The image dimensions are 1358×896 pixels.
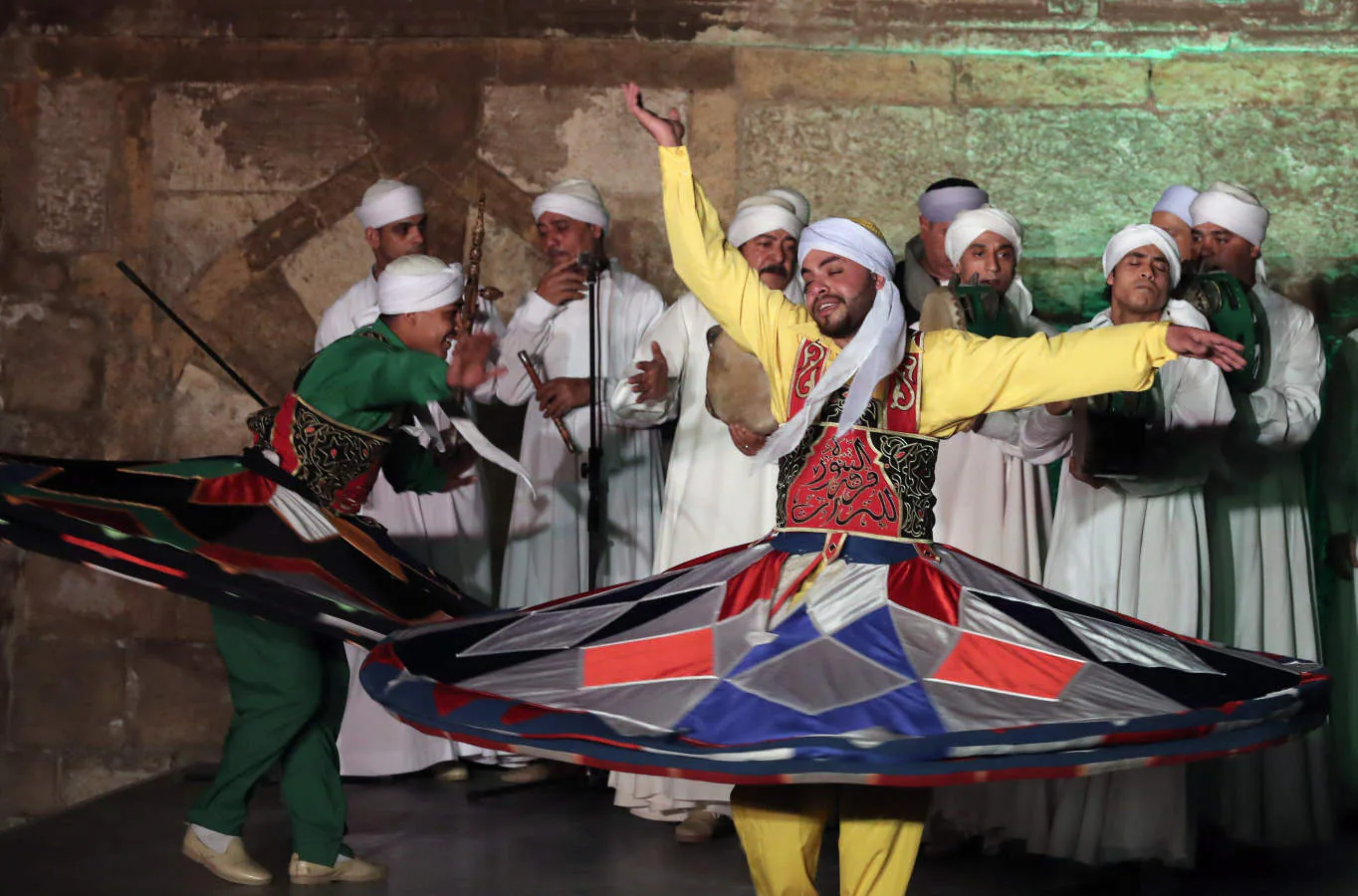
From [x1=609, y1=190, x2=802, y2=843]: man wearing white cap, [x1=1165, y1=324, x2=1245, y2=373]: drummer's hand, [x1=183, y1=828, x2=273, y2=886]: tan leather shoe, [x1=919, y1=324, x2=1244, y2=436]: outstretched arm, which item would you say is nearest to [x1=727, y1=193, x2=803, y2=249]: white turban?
[x1=609, y1=190, x2=802, y2=843]: man wearing white cap

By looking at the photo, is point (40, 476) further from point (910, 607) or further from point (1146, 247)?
point (1146, 247)

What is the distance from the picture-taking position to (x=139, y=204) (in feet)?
28.0

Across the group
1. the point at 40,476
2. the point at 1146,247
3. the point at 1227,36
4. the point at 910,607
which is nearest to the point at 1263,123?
the point at 1227,36

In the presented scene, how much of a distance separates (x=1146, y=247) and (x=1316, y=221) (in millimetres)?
2895

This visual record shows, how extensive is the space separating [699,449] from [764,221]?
870 mm

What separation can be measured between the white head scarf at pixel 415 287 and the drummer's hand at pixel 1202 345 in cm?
240

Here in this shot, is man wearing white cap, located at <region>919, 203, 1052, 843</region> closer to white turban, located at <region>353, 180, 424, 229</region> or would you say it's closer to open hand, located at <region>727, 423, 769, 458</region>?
open hand, located at <region>727, 423, 769, 458</region>

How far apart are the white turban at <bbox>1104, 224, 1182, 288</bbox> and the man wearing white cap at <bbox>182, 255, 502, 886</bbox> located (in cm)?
227

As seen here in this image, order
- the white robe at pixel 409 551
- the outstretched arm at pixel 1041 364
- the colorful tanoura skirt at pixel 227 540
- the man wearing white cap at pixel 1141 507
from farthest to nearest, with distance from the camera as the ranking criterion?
the white robe at pixel 409 551
the man wearing white cap at pixel 1141 507
the colorful tanoura skirt at pixel 227 540
the outstretched arm at pixel 1041 364

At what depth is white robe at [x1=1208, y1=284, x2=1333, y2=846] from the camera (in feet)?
19.9

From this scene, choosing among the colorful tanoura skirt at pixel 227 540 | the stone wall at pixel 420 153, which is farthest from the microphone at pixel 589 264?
the colorful tanoura skirt at pixel 227 540

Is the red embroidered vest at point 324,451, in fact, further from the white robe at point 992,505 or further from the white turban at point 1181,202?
the white turban at point 1181,202

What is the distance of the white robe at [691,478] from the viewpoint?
623 cm

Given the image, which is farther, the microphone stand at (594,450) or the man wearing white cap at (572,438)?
the man wearing white cap at (572,438)
